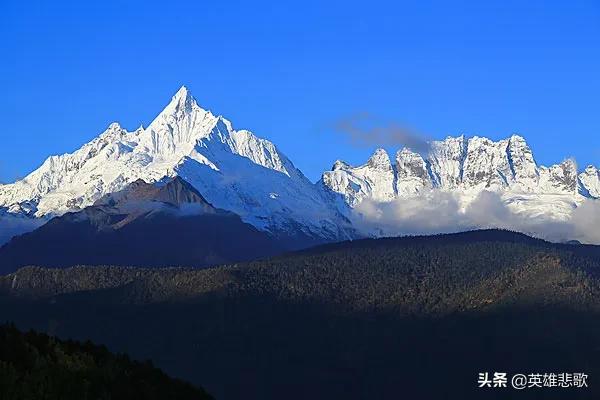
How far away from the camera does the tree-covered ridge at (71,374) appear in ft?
281

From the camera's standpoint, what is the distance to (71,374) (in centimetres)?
9275

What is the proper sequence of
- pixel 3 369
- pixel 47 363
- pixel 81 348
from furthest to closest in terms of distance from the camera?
pixel 81 348
pixel 47 363
pixel 3 369

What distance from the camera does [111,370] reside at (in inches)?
3912

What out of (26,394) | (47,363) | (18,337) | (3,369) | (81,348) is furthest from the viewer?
(81,348)

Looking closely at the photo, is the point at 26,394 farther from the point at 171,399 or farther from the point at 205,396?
the point at 205,396

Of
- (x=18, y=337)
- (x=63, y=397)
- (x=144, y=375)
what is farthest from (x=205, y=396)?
(x=63, y=397)

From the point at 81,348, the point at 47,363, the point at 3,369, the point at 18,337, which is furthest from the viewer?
the point at 81,348

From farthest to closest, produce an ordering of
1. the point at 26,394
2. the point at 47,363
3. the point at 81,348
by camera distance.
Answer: the point at 81,348, the point at 47,363, the point at 26,394

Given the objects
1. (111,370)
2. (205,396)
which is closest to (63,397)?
(111,370)

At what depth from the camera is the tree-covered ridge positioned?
85500mm

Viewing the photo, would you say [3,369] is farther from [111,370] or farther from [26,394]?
[111,370]

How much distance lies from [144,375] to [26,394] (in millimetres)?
24259

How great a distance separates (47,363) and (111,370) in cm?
601

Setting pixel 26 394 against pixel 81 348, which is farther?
pixel 81 348
